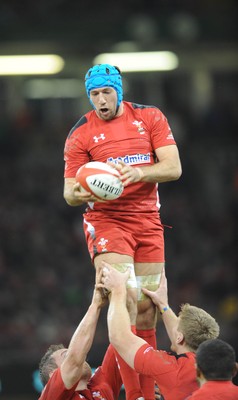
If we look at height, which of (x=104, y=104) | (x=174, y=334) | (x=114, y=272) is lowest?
(x=174, y=334)

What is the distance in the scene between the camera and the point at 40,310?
1477cm

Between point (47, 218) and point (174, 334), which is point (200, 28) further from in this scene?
point (174, 334)

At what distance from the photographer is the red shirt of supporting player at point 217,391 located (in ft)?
17.6

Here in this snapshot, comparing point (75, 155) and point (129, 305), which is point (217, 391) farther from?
point (75, 155)

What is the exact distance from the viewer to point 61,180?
17.2 meters

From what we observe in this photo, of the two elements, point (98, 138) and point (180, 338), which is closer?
point (180, 338)

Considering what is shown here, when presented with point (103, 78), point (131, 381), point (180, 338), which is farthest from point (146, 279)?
point (103, 78)

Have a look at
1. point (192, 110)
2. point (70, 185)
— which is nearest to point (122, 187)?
point (70, 185)

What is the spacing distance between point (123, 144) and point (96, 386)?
1841 mm

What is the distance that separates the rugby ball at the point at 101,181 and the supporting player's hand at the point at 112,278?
55cm

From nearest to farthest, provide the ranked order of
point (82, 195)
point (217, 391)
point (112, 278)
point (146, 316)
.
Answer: point (217, 391)
point (82, 195)
point (112, 278)
point (146, 316)

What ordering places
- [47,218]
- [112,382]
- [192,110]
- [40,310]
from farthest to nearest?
[192,110]
[47,218]
[40,310]
[112,382]

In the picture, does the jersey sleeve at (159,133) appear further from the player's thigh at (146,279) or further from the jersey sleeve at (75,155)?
the player's thigh at (146,279)

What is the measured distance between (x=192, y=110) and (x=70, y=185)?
13065 mm
